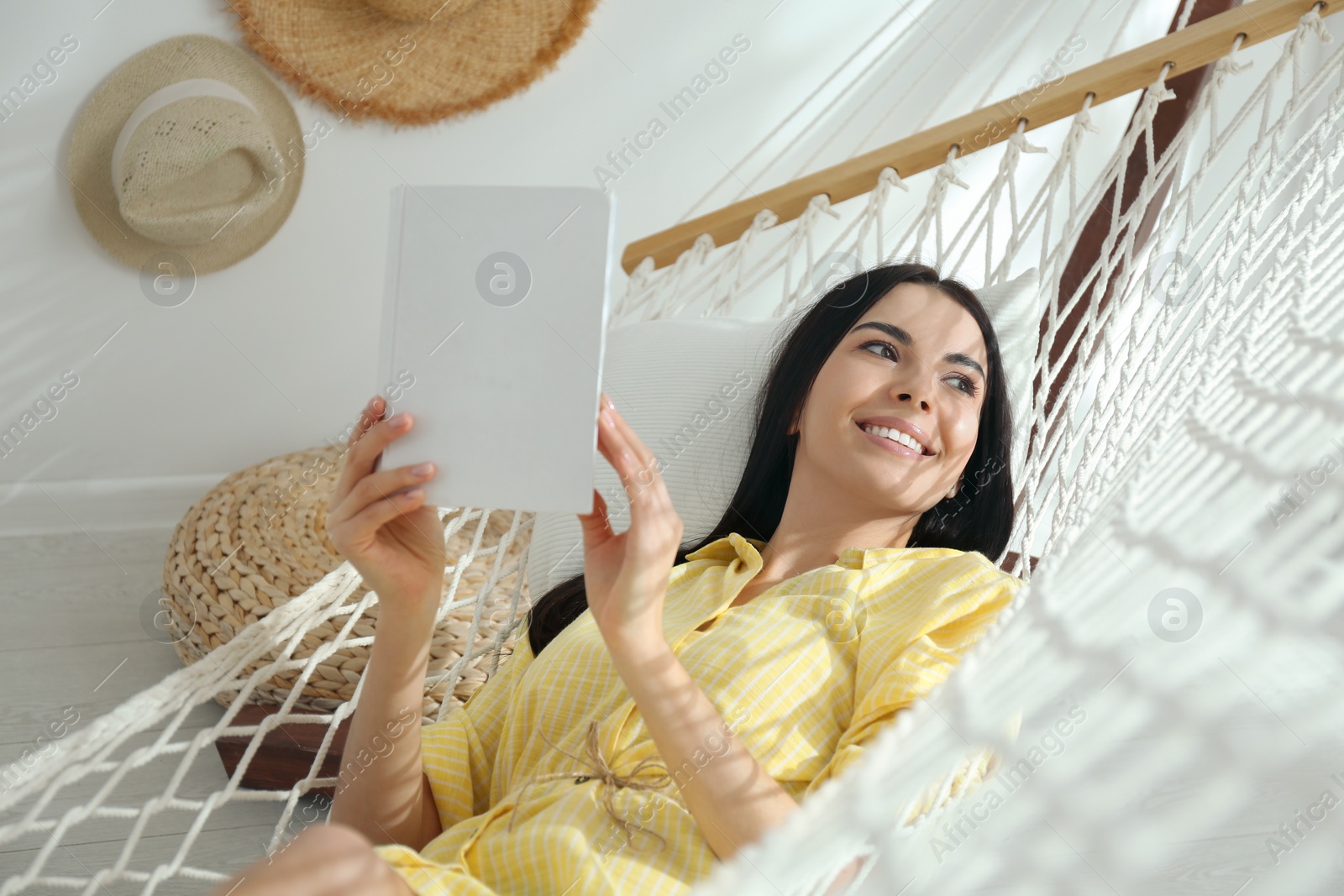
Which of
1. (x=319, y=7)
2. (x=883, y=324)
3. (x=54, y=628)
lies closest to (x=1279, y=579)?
(x=883, y=324)

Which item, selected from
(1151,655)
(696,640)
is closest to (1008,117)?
(696,640)

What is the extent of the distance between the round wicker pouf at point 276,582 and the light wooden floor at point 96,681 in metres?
0.11

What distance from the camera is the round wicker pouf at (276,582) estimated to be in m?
Answer: 1.37

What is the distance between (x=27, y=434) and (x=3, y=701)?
24.8 inches

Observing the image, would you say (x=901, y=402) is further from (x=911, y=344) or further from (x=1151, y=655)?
Result: (x=1151, y=655)

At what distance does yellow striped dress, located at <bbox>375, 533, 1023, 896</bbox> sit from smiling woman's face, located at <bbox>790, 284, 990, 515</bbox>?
0.07 m

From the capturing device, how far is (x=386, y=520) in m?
0.64

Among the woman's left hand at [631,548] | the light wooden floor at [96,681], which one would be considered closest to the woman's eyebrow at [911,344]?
the woman's left hand at [631,548]

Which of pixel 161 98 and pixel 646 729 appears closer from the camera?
pixel 646 729

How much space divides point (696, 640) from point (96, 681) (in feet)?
3.61

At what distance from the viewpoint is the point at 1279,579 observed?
0.35 meters

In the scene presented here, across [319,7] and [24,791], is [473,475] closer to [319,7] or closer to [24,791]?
[24,791]

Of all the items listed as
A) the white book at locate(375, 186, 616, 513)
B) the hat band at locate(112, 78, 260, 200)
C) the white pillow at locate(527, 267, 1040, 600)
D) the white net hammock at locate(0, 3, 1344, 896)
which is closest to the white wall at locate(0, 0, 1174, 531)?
the hat band at locate(112, 78, 260, 200)

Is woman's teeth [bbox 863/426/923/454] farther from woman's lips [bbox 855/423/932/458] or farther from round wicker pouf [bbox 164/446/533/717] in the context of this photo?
round wicker pouf [bbox 164/446/533/717]
